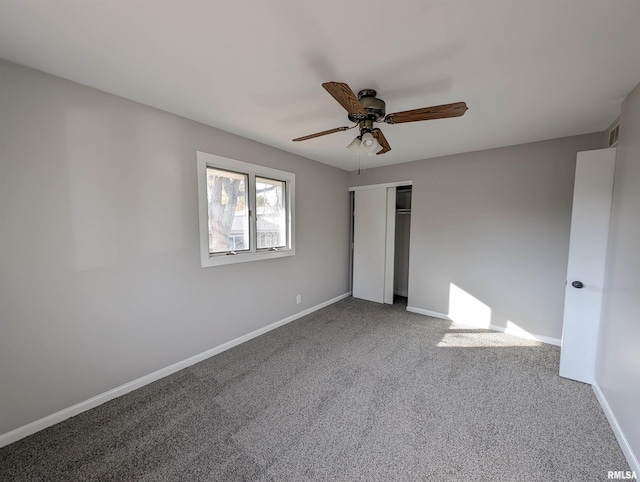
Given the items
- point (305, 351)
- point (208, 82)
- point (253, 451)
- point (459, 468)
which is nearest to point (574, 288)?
point (459, 468)

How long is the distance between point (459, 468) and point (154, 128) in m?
3.31

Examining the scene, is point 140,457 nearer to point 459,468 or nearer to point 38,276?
point 38,276

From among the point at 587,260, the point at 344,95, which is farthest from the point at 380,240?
the point at 344,95

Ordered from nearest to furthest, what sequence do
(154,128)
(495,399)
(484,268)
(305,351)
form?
Answer: (495,399), (154,128), (305,351), (484,268)

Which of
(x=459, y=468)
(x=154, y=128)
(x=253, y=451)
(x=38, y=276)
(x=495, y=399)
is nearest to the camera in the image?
(x=459, y=468)

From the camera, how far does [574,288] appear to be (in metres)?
2.22

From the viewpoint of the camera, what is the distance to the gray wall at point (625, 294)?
61.6 inches

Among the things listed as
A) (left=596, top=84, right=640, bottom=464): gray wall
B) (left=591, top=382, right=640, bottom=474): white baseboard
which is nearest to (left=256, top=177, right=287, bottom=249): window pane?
(left=596, top=84, right=640, bottom=464): gray wall

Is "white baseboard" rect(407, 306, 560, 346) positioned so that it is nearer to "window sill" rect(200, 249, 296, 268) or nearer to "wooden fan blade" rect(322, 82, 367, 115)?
"window sill" rect(200, 249, 296, 268)

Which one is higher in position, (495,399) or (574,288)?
(574,288)

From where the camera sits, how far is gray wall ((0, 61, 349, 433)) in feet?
5.34

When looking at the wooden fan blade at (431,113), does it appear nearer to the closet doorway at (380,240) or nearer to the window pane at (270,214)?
the window pane at (270,214)

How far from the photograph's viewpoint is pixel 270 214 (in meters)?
3.33

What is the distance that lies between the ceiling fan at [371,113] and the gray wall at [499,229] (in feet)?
6.22
